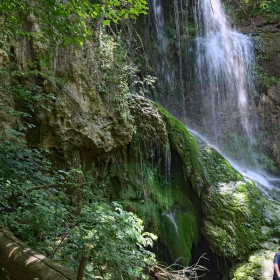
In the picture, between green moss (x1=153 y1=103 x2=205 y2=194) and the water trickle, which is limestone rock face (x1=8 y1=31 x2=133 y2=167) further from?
the water trickle

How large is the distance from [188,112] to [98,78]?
7867 mm

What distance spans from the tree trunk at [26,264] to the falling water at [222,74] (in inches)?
452

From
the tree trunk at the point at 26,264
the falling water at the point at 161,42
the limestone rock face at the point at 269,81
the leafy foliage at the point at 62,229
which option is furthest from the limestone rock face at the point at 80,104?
the limestone rock face at the point at 269,81

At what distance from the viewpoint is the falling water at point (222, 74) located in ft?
41.0

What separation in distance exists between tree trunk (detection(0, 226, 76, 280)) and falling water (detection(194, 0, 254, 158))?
11.5 meters

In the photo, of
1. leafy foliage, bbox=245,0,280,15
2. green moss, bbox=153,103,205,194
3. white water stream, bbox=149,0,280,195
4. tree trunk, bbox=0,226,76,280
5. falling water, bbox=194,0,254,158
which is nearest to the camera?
tree trunk, bbox=0,226,76,280

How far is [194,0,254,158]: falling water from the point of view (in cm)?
1249

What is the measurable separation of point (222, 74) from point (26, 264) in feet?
41.1

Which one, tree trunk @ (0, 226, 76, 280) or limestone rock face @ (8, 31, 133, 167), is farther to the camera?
limestone rock face @ (8, 31, 133, 167)

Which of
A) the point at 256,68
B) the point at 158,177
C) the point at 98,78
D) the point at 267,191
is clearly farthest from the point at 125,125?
the point at 256,68

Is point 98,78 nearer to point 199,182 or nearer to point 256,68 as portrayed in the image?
point 199,182

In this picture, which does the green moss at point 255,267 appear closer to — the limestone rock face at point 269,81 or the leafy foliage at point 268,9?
the limestone rock face at point 269,81

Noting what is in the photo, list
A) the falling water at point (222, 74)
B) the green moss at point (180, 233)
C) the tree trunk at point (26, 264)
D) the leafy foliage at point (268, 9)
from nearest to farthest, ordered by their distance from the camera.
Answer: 1. the tree trunk at point (26, 264)
2. the green moss at point (180, 233)
3. the falling water at point (222, 74)
4. the leafy foliage at point (268, 9)

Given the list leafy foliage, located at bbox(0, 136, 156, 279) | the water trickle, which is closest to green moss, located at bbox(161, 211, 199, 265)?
the water trickle
